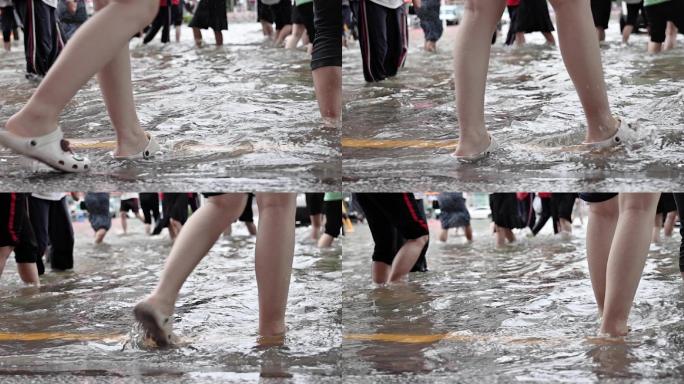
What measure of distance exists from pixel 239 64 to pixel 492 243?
183 centimetres

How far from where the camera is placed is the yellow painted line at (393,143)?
2.20m

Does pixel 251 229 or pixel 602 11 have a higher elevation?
pixel 602 11

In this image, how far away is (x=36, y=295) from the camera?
3.13 m

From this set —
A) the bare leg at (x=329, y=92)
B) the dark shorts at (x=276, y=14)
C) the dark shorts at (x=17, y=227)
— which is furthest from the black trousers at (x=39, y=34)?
the bare leg at (x=329, y=92)

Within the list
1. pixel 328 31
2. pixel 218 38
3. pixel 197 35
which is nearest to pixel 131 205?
pixel 197 35

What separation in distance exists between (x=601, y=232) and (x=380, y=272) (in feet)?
2.60

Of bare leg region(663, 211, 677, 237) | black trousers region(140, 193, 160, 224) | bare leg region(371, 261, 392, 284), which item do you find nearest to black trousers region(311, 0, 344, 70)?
bare leg region(371, 261, 392, 284)

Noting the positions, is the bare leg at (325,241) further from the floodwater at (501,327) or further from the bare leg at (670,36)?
the bare leg at (670,36)

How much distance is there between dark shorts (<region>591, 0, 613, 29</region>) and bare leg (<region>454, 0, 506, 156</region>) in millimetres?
1423

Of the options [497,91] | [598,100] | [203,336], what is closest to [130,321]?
[203,336]

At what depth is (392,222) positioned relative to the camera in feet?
A: 9.76

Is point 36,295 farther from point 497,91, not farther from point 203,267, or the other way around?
point 497,91

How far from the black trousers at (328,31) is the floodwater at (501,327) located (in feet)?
2.23

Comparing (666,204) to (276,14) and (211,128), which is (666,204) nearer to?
(276,14)
